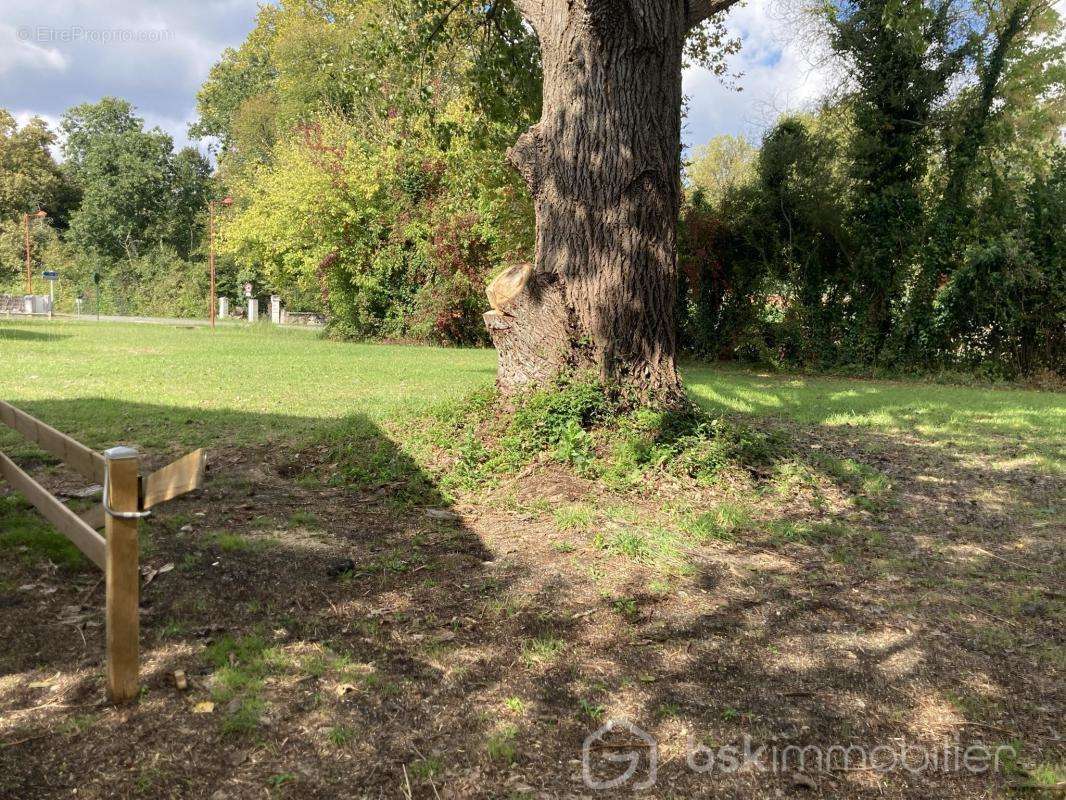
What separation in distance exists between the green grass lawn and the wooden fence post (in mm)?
4488

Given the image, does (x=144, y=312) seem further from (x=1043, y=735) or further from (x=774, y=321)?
(x=1043, y=735)

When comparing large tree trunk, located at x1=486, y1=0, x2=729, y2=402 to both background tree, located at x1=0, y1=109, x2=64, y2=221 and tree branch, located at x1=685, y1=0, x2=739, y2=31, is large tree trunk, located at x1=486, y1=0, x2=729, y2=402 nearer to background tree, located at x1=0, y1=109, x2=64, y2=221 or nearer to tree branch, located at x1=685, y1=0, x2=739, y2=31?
tree branch, located at x1=685, y1=0, x2=739, y2=31

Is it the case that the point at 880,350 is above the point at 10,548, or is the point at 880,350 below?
above

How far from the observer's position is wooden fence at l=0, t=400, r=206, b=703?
2.59 m

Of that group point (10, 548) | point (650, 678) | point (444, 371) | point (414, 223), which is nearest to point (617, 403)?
point (650, 678)

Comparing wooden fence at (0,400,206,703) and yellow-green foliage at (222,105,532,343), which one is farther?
yellow-green foliage at (222,105,532,343)

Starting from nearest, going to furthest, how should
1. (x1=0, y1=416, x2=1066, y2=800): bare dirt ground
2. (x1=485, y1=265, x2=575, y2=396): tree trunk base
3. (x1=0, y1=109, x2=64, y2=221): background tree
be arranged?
(x1=0, y1=416, x2=1066, y2=800): bare dirt ground → (x1=485, y1=265, x2=575, y2=396): tree trunk base → (x1=0, y1=109, x2=64, y2=221): background tree

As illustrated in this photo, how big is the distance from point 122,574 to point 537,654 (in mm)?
1726

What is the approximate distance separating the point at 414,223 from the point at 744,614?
21.2 meters

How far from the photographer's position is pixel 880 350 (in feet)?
56.5

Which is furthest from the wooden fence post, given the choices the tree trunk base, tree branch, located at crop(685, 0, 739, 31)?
tree branch, located at crop(685, 0, 739, 31)

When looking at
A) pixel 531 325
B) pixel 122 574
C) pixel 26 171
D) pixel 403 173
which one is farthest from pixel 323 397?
pixel 26 171

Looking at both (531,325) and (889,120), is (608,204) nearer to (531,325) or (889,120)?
(531,325)

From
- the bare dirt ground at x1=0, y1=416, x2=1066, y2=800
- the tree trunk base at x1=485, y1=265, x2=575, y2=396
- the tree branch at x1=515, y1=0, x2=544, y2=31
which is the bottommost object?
the bare dirt ground at x1=0, y1=416, x2=1066, y2=800
